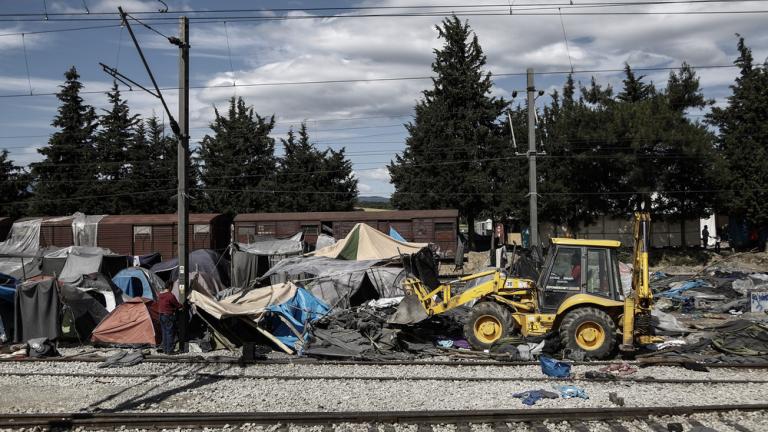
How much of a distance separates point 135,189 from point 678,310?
133 feet

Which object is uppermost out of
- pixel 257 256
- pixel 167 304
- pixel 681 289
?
pixel 257 256

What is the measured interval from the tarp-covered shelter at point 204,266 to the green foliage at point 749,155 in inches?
1169

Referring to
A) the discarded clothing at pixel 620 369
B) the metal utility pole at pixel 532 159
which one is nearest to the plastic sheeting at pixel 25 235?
the metal utility pole at pixel 532 159

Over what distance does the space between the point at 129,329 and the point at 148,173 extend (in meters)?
36.4

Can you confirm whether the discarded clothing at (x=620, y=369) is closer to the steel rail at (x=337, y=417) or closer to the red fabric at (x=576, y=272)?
the red fabric at (x=576, y=272)

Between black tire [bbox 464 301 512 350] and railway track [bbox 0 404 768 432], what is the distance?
4.59 m

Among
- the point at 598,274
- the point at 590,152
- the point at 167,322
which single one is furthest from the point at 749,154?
the point at 167,322

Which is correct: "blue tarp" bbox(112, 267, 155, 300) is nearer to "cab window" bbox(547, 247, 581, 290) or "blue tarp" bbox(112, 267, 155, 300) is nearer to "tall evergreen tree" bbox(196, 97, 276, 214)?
"cab window" bbox(547, 247, 581, 290)

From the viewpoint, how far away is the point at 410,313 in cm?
1339

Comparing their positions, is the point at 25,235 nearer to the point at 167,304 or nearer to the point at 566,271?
the point at 167,304

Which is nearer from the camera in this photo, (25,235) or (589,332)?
(589,332)

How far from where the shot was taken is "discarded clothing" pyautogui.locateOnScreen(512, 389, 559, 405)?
919 centimetres

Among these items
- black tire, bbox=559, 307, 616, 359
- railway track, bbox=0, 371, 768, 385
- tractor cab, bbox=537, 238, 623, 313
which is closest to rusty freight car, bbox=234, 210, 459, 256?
tractor cab, bbox=537, 238, 623, 313

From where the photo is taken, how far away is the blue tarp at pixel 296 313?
13938 mm
